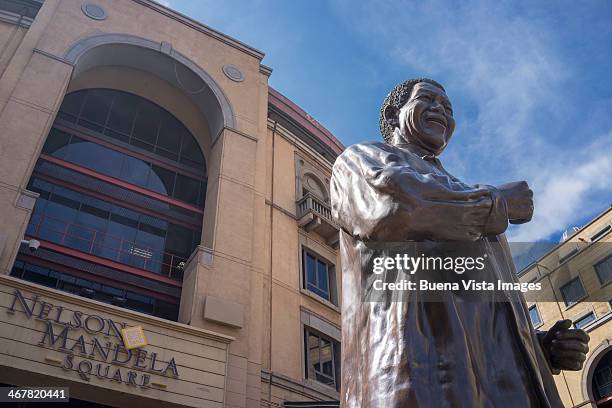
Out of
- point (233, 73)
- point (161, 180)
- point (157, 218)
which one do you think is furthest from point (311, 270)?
Answer: point (233, 73)

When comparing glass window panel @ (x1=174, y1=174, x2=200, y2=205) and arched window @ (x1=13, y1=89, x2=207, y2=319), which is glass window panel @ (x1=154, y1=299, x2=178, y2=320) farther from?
glass window panel @ (x1=174, y1=174, x2=200, y2=205)

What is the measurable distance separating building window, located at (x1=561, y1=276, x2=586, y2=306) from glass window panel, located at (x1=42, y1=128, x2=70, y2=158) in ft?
78.2

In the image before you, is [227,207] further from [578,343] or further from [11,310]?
[578,343]

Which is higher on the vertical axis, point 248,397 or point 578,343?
point 248,397

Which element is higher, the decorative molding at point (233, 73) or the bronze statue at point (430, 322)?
the decorative molding at point (233, 73)

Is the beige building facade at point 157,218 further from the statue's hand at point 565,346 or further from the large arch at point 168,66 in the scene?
the statue's hand at point 565,346

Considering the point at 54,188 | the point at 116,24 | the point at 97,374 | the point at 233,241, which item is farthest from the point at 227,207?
the point at 116,24

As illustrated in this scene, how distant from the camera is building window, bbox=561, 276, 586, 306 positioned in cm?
2688

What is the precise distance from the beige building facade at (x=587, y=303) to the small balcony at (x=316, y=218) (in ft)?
31.5

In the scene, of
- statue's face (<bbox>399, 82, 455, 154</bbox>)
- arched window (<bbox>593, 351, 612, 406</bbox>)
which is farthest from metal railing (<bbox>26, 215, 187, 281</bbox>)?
arched window (<bbox>593, 351, 612, 406</bbox>)

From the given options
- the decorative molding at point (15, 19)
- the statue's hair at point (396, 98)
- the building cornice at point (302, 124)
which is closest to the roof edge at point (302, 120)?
the building cornice at point (302, 124)

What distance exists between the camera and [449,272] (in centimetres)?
188

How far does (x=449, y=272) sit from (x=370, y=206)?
0.36 metres

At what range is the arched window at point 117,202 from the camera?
47.7 ft
